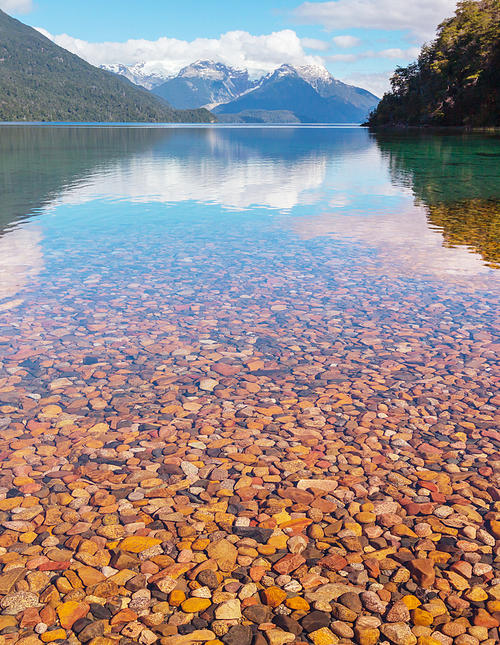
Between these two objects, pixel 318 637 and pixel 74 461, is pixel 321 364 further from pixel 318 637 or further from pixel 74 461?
pixel 318 637

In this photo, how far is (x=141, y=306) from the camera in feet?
47.6

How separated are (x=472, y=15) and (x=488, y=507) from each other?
164 m

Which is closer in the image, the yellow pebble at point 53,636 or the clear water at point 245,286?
the yellow pebble at point 53,636

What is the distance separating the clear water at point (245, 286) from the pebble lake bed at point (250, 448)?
9 centimetres

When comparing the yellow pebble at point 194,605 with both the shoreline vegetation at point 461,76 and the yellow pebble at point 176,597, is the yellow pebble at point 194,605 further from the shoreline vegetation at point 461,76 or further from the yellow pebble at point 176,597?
the shoreline vegetation at point 461,76

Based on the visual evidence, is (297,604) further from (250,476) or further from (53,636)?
(53,636)

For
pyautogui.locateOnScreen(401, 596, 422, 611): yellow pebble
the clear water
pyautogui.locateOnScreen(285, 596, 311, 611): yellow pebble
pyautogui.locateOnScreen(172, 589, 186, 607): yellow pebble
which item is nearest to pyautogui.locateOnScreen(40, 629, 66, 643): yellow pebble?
pyautogui.locateOnScreen(172, 589, 186, 607): yellow pebble

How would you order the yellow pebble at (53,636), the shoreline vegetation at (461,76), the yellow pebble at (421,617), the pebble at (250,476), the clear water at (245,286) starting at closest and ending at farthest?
1. the yellow pebble at (53,636)
2. the yellow pebble at (421,617)
3. the pebble at (250,476)
4. the clear water at (245,286)
5. the shoreline vegetation at (461,76)

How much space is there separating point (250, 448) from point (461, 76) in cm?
15719

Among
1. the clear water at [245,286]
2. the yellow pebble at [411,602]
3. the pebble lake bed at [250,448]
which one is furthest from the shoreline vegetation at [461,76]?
the yellow pebble at [411,602]

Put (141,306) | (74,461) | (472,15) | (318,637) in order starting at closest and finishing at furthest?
1. (318,637)
2. (74,461)
3. (141,306)
4. (472,15)

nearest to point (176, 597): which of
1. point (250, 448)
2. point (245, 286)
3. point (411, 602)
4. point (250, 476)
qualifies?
point (250, 476)

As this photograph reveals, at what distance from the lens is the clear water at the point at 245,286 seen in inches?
430

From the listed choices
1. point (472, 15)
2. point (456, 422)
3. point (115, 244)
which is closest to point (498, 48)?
point (472, 15)
